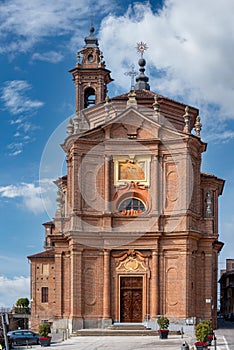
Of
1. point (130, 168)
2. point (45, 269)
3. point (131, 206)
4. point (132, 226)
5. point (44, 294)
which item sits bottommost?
point (44, 294)

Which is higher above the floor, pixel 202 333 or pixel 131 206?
pixel 131 206

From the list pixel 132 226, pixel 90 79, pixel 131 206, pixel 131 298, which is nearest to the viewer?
pixel 131 298

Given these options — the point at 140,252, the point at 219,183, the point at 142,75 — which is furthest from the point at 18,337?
the point at 142,75

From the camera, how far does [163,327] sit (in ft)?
155

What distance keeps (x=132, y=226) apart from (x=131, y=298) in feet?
16.8

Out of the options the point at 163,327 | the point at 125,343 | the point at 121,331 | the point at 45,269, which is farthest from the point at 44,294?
the point at 125,343

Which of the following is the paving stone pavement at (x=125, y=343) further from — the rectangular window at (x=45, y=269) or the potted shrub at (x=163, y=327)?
the rectangular window at (x=45, y=269)

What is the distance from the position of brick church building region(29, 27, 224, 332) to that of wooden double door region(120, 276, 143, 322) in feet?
0.23

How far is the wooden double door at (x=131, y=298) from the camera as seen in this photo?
52.5 metres

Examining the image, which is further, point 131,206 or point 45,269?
point 45,269

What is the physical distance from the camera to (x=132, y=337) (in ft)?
157

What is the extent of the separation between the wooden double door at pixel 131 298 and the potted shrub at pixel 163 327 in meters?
4.74

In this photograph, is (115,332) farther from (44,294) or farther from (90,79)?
(90,79)

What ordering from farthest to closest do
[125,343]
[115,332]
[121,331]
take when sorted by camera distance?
[121,331], [115,332], [125,343]
